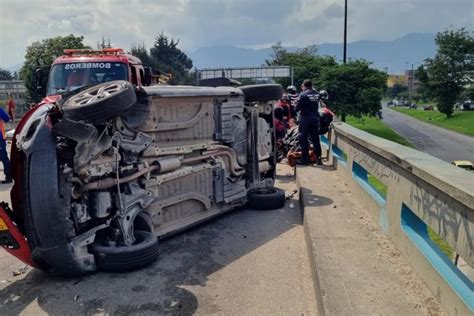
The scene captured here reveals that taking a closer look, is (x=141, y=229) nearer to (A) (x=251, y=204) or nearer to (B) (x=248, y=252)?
(B) (x=248, y=252)

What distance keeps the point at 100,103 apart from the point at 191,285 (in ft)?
5.77

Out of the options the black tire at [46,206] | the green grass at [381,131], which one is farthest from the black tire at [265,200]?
the green grass at [381,131]

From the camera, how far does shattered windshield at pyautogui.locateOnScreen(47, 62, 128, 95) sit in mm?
8688

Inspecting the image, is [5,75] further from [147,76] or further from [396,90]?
[396,90]

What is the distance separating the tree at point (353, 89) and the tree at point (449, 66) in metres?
21.8

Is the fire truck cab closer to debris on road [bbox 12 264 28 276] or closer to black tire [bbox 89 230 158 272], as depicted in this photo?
debris on road [bbox 12 264 28 276]

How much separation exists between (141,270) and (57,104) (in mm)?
1701

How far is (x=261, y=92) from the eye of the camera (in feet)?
22.3

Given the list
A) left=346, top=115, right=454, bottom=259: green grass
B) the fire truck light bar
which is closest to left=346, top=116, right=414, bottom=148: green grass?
left=346, top=115, right=454, bottom=259: green grass

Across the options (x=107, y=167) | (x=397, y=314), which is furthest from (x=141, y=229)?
(x=397, y=314)

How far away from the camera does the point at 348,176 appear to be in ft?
23.2

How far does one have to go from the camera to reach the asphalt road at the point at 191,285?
3582 mm

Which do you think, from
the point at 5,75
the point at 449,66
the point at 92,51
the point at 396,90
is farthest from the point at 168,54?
the point at 396,90

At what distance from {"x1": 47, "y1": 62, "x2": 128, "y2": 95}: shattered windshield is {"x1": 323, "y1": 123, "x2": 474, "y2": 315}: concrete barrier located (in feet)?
17.4
